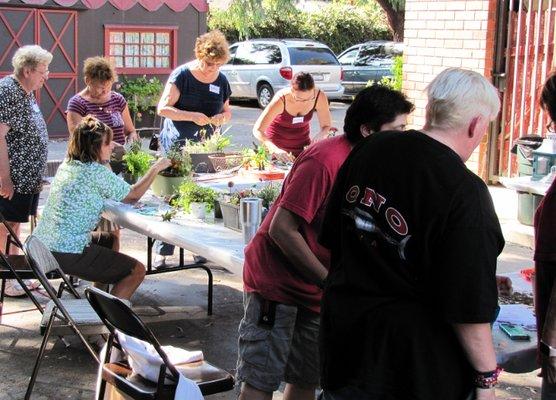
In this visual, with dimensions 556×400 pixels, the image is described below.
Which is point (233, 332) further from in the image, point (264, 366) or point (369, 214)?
point (369, 214)

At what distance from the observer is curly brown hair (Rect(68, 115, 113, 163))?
4891 millimetres

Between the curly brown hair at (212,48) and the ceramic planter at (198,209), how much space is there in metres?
1.92

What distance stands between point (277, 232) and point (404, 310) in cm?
96

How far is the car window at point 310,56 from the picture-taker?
21516mm

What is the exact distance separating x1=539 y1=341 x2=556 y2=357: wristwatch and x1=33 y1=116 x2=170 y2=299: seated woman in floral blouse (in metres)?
2.81

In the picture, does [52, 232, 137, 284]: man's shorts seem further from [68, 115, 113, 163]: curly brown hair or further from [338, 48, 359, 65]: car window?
[338, 48, 359, 65]: car window

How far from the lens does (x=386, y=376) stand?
7.61ft

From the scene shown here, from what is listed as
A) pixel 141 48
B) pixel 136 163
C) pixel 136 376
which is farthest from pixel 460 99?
pixel 141 48

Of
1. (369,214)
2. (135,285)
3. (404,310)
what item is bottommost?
(135,285)

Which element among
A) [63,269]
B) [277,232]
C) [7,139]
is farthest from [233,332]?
[277,232]

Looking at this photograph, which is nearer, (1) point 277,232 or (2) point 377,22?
(1) point 277,232

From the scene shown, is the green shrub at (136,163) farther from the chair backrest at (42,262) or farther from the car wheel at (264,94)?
the car wheel at (264,94)

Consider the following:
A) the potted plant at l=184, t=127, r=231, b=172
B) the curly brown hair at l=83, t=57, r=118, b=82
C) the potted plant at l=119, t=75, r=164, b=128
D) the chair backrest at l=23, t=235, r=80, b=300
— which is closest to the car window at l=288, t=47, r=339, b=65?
the potted plant at l=119, t=75, r=164, b=128

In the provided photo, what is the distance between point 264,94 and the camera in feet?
71.9
